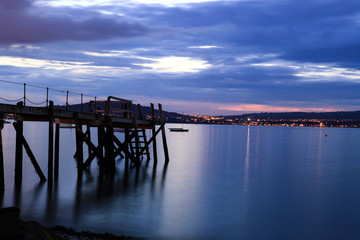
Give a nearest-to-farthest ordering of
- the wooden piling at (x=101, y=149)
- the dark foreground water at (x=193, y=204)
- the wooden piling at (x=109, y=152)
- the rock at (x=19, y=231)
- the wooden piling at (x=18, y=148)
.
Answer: the rock at (x=19, y=231) < the dark foreground water at (x=193, y=204) < the wooden piling at (x=18, y=148) < the wooden piling at (x=101, y=149) < the wooden piling at (x=109, y=152)

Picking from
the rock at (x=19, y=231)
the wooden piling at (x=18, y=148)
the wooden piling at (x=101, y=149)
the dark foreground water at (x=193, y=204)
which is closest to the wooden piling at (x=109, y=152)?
the wooden piling at (x=101, y=149)

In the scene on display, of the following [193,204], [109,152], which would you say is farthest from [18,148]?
[193,204]

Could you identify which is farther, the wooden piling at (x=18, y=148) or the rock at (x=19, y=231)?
the wooden piling at (x=18, y=148)

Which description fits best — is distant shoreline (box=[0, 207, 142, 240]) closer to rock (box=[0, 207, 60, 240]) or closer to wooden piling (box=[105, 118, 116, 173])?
rock (box=[0, 207, 60, 240])

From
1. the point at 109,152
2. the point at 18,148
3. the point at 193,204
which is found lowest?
the point at 193,204

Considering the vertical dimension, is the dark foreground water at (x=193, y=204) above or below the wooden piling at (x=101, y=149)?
below

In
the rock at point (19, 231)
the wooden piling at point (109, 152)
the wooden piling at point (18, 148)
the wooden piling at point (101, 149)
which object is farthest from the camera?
the wooden piling at point (109, 152)

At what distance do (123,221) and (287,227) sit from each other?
19.8 feet

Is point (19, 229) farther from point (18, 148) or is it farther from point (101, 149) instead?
point (101, 149)

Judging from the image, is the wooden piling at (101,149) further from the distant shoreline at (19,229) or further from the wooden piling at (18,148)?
the distant shoreline at (19,229)

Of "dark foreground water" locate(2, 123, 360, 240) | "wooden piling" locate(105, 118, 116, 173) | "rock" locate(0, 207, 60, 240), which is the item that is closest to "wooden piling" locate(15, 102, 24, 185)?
"dark foreground water" locate(2, 123, 360, 240)

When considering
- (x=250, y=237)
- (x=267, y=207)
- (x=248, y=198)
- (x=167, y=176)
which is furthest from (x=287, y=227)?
(x=167, y=176)

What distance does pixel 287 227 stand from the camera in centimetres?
1445

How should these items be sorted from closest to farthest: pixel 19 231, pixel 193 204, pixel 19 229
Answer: pixel 19 231
pixel 19 229
pixel 193 204
